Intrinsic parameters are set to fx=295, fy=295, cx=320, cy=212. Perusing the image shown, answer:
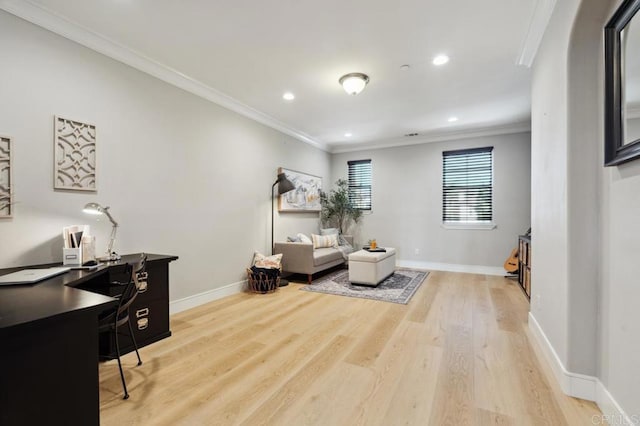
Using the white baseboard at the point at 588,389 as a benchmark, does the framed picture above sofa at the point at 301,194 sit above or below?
above

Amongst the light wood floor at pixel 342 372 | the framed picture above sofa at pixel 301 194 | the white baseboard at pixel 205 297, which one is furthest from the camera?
the framed picture above sofa at pixel 301 194

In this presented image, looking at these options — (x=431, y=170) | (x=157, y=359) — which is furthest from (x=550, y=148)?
(x=431, y=170)

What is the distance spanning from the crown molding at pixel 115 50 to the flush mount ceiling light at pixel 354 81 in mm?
1659

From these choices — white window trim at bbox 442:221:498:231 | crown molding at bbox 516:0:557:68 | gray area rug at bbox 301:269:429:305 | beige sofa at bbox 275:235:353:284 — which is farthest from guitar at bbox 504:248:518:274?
crown molding at bbox 516:0:557:68

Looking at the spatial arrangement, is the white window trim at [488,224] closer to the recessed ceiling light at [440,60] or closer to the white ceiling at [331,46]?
the white ceiling at [331,46]

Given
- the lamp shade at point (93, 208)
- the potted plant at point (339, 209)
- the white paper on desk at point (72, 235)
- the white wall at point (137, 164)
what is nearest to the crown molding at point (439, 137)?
the potted plant at point (339, 209)

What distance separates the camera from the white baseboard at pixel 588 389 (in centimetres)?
153

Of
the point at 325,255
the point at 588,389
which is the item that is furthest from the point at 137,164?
the point at 588,389

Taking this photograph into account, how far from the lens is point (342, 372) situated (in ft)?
7.16

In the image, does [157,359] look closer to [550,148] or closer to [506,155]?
[550,148]

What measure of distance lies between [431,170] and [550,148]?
394 cm

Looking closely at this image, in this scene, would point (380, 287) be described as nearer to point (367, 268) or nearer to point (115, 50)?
point (367, 268)

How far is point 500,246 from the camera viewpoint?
5559 millimetres

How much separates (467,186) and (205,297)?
5140 millimetres
